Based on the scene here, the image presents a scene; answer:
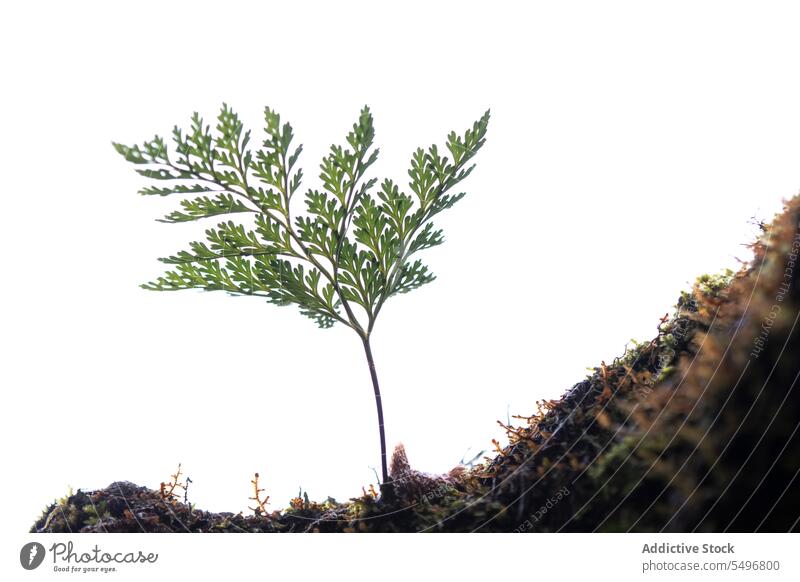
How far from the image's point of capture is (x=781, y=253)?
1482 millimetres

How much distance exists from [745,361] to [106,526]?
79.5 inches

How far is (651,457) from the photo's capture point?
1.49 m

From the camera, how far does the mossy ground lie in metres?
1.37
